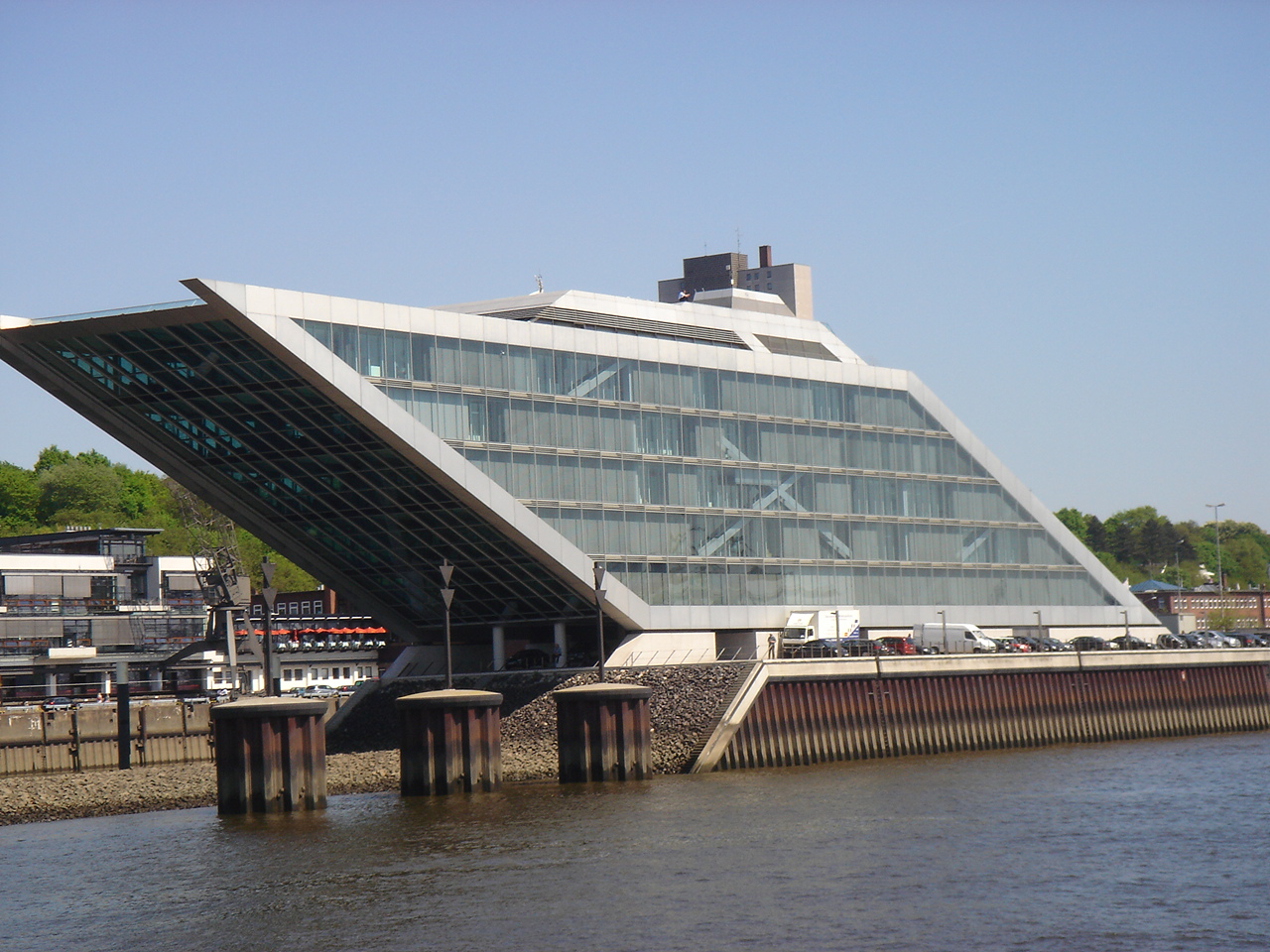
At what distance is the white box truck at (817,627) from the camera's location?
87.1 meters

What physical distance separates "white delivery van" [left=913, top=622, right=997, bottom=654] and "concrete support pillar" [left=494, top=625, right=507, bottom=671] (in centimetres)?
2305

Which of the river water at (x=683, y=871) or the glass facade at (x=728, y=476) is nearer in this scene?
the river water at (x=683, y=871)

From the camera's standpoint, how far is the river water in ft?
120

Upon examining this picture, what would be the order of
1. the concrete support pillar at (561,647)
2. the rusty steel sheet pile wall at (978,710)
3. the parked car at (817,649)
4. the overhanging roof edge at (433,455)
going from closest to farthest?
the overhanging roof edge at (433,455) < the rusty steel sheet pile wall at (978,710) < the concrete support pillar at (561,647) < the parked car at (817,649)

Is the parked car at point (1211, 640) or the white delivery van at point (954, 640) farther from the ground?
the white delivery van at point (954, 640)

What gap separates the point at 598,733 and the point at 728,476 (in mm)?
23399

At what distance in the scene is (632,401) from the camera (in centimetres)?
8175

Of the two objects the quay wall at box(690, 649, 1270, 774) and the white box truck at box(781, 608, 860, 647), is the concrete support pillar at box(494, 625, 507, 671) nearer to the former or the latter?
the white box truck at box(781, 608, 860, 647)

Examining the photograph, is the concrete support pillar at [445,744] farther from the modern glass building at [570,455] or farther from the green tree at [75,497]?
the green tree at [75,497]

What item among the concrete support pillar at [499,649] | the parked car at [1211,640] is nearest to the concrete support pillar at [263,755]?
the concrete support pillar at [499,649]

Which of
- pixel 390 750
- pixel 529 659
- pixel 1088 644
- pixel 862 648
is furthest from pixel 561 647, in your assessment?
A: pixel 1088 644

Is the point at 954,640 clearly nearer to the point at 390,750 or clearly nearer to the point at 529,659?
the point at 529,659

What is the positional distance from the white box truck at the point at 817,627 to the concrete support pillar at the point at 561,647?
11560mm

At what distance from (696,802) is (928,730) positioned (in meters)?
24.3
